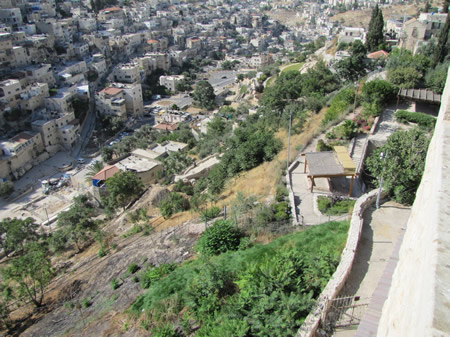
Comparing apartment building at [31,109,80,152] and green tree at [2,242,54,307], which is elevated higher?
green tree at [2,242,54,307]

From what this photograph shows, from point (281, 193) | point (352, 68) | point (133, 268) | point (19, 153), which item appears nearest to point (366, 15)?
point (352, 68)

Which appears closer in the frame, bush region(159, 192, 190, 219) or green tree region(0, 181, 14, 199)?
bush region(159, 192, 190, 219)

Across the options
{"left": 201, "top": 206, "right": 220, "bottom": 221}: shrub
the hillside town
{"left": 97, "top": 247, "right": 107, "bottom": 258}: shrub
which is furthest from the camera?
{"left": 97, "top": 247, "right": 107, "bottom": 258}: shrub

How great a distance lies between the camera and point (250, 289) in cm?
749

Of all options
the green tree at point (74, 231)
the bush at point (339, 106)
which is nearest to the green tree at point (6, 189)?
the green tree at point (74, 231)

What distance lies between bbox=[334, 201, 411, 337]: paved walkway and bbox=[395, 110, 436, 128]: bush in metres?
8.98

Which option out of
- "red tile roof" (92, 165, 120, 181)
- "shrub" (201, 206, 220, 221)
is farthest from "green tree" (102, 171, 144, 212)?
"shrub" (201, 206, 220, 221)

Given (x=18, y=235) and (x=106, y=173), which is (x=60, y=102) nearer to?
(x=106, y=173)

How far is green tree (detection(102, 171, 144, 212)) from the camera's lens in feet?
66.6

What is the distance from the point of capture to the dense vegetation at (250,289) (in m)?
6.90

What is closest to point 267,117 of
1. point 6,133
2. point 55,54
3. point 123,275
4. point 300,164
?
point 300,164

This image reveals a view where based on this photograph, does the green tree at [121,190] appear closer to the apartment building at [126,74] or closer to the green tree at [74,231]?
the green tree at [74,231]

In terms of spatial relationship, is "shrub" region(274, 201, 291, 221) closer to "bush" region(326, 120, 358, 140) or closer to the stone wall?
the stone wall

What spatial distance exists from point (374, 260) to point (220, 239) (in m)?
4.32
